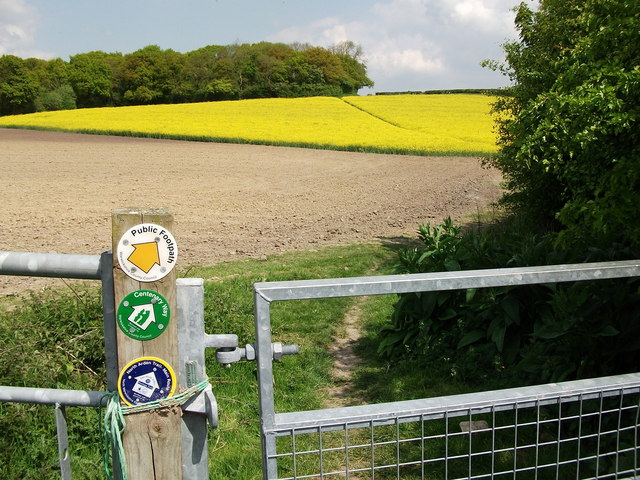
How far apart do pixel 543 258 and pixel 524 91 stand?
6800mm

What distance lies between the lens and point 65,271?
6.37ft

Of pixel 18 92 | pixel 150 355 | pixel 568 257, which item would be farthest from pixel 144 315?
pixel 18 92

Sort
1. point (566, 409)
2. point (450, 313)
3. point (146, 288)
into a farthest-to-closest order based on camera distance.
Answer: point (450, 313) < point (566, 409) < point (146, 288)

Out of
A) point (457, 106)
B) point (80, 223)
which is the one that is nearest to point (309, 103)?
point (457, 106)

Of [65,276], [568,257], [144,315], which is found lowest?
[568,257]

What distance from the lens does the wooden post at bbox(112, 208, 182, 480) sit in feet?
6.08

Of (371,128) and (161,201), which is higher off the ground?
(371,128)

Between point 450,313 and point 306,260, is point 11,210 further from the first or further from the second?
point 450,313

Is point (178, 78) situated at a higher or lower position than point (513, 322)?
higher

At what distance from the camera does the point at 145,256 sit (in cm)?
185

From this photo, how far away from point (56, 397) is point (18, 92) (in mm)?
73748

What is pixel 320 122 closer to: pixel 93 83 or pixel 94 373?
pixel 94 373

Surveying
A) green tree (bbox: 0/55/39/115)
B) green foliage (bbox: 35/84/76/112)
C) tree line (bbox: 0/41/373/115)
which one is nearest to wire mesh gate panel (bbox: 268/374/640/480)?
tree line (bbox: 0/41/373/115)

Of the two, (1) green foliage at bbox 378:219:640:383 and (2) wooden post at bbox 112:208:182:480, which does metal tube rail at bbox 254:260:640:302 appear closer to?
(2) wooden post at bbox 112:208:182:480
